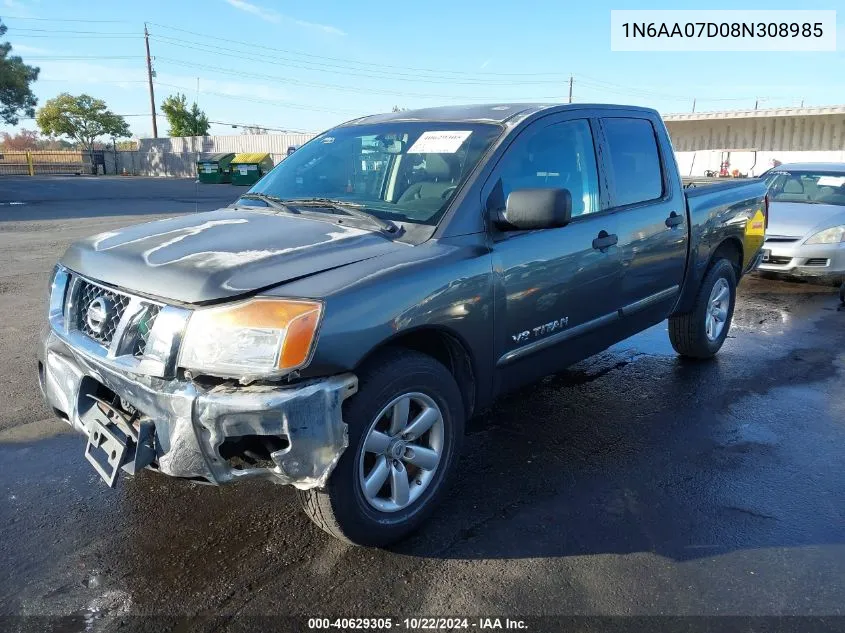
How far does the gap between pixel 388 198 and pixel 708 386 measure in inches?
119

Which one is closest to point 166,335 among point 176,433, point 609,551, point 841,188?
point 176,433

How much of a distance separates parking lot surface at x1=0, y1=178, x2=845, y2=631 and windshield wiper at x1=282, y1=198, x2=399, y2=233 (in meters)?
1.37

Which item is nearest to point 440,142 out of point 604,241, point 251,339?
point 604,241

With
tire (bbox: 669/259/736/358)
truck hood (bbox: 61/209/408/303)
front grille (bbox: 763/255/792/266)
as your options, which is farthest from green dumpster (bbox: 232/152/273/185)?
truck hood (bbox: 61/209/408/303)

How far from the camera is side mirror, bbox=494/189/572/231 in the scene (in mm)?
2971

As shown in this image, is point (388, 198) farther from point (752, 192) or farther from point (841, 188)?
point (841, 188)

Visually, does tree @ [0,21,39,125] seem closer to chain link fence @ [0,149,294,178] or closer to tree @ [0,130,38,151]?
chain link fence @ [0,149,294,178]

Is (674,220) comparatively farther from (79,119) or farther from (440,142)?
(79,119)

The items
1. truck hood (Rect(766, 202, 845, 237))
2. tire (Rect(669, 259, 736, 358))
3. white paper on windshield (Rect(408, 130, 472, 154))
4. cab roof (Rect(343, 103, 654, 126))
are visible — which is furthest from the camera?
truck hood (Rect(766, 202, 845, 237))

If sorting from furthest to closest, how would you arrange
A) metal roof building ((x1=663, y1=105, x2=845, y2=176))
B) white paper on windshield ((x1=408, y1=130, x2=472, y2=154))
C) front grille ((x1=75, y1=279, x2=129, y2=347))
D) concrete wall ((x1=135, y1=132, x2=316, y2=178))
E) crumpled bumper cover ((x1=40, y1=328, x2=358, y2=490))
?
concrete wall ((x1=135, y1=132, x2=316, y2=178)) → metal roof building ((x1=663, y1=105, x2=845, y2=176)) → white paper on windshield ((x1=408, y1=130, x2=472, y2=154)) → front grille ((x1=75, y1=279, x2=129, y2=347)) → crumpled bumper cover ((x1=40, y1=328, x2=358, y2=490))

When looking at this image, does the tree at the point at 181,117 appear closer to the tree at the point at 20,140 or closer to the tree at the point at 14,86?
the tree at the point at 14,86

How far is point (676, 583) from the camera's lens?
2.65 metres

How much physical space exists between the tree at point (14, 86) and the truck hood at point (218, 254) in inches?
1774

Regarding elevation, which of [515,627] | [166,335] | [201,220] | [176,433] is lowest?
[515,627]
